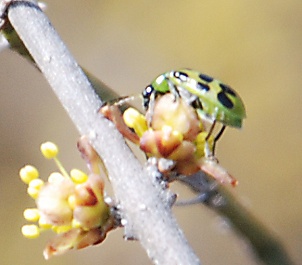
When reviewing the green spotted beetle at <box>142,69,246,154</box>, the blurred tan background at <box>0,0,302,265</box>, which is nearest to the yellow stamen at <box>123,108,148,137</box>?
the green spotted beetle at <box>142,69,246,154</box>

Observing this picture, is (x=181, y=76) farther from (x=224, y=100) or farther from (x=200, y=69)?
(x=200, y=69)

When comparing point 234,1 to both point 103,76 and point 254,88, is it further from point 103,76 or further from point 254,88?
point 103,76

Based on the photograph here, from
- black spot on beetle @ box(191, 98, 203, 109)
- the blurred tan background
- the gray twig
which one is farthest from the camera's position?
the blurred tan background

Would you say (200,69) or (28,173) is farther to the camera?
(200,69)

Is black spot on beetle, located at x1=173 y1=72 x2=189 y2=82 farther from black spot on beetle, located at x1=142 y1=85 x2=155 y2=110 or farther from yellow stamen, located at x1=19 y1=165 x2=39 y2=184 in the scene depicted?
yellow stamen, located at x1=19 y1=165 x2=39 y2=184

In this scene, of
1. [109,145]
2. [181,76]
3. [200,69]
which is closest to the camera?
[109,145]

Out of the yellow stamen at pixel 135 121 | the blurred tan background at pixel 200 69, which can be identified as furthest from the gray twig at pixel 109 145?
the blurred tan background at pixel 200 69

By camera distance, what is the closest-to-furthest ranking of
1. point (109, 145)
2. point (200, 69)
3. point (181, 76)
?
1. point (109, 145)
2. point (181, 76)
3. point (200, 69)

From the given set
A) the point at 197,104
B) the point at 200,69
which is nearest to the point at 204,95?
the point at 197,104
